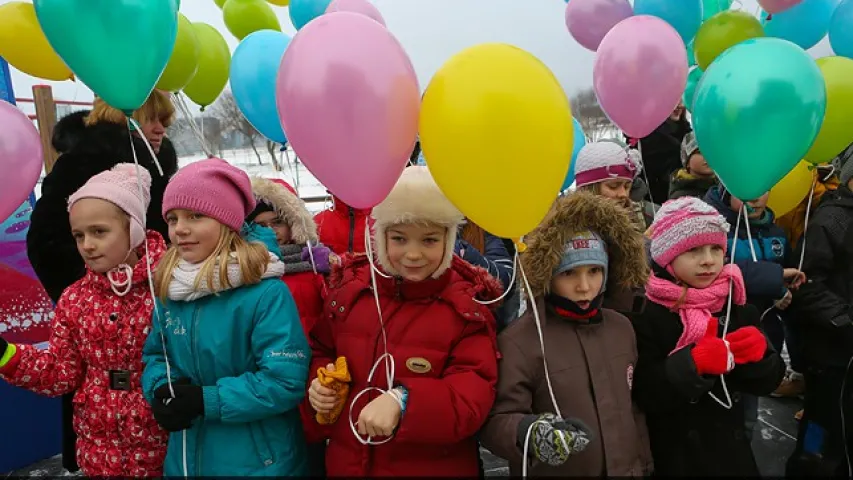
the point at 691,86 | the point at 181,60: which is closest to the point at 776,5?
the point at 691,86

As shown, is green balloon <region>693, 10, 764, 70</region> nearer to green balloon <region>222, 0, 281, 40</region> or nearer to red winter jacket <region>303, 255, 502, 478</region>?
red winter jacket <region>303, 255, 502, 478</region>

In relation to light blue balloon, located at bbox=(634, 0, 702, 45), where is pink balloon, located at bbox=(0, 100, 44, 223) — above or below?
below

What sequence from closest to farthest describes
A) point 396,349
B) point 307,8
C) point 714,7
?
point 396,349
point 307,8
point 714,7

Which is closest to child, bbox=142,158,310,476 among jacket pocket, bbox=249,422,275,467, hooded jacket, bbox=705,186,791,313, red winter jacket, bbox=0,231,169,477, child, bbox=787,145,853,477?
jacket pocket, bbox=249,422,275,467

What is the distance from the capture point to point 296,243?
249 centimetres

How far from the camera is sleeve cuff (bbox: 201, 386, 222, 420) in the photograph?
5.46 feet

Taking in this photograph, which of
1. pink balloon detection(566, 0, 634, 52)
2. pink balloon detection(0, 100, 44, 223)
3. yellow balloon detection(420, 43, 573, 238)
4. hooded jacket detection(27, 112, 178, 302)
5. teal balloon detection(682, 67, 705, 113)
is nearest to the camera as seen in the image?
yellow balloon detection(420, 43, 573, 238)

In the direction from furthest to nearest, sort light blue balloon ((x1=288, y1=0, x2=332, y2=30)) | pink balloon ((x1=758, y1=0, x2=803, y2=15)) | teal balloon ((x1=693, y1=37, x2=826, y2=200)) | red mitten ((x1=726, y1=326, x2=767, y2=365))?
light blue balloon ((x1=288, y1=0, x2=332, y2=30)) < pink balloon ((x1=758, y1=0, x2=803, y2=15)) < teal balloon ((x1=693, y1=37, x2=826, y2=200)) < red mitten ((x1=726, y1=326, x2=767, y2=365))

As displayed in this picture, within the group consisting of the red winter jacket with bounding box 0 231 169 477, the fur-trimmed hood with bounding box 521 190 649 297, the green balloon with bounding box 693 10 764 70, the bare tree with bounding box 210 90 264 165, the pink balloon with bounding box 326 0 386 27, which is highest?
the green balloon with bounding box 693 10 764 70

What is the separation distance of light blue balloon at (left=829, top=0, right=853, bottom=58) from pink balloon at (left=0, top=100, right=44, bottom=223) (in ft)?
13.2

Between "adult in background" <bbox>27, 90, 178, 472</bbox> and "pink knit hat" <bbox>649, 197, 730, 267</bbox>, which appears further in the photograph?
"adult in background" <bbox>27, 90, 178, 472</bbox>

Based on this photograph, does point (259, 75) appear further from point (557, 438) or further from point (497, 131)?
point (557, 438)

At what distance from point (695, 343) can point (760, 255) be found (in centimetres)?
124

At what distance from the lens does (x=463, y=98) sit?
137 cm
